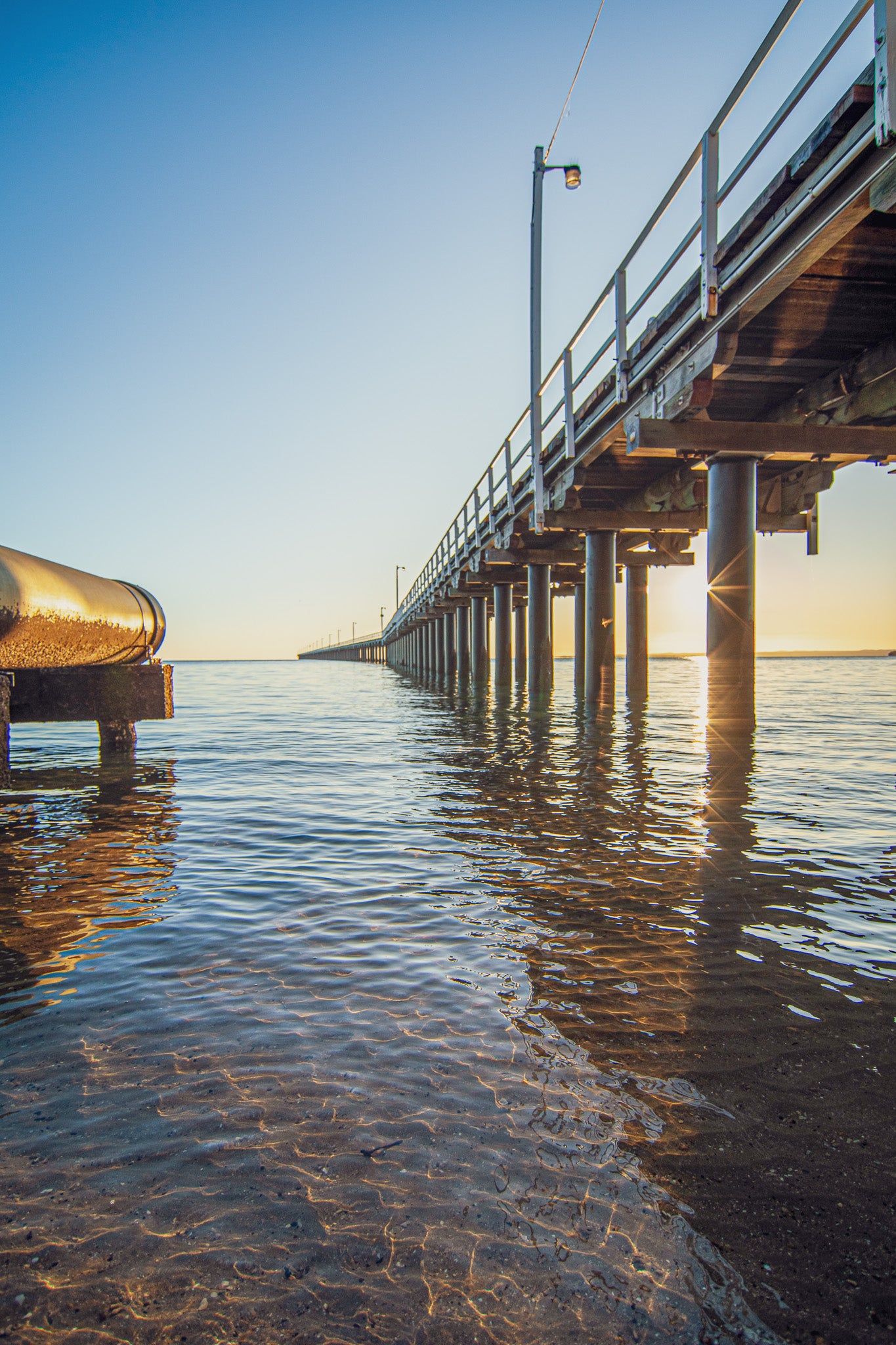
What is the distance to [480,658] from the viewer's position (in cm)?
3766

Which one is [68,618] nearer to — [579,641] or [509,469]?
[509,469]

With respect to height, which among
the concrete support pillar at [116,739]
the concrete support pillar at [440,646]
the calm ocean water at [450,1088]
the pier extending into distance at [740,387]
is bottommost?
the calm ocean water at [450,1088]

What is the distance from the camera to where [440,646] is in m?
51.0

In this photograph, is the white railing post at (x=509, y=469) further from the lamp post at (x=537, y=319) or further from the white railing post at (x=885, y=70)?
the white railing post at (x=885, y=70)

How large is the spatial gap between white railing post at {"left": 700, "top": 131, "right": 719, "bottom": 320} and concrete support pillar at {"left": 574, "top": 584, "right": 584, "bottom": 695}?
14.8 metres

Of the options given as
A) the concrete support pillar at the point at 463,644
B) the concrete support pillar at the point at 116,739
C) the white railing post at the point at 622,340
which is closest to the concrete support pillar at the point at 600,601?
the white railing post at the point at 622,340

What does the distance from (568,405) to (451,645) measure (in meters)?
31.2

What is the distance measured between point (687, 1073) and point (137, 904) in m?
3.32

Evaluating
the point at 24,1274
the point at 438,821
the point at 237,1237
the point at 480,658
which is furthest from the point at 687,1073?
the point at 480,658

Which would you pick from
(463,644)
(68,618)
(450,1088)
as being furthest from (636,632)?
(450,1088)

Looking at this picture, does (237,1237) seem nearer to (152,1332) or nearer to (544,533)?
(152,1332)

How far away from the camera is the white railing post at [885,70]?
18.2 ft

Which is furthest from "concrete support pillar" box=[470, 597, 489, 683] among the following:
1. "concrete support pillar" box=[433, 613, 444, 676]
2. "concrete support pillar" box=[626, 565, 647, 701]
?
"concrete support pillar" box=[626, 565, 647, 701]

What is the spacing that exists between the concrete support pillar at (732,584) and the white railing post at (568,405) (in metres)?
2.45
